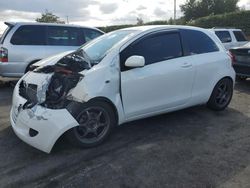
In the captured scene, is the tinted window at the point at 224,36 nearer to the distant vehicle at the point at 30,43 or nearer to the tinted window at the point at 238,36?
the tinted window at the point at 238,36

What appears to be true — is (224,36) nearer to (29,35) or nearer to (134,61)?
(29,35)

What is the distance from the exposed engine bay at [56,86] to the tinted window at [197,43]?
189cm

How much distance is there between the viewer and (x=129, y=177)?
350 cm

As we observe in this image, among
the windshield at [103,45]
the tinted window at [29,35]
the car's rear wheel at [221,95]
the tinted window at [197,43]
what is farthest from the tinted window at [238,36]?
A: the windshield at [103,45]

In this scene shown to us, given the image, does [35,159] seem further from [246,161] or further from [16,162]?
[246,161]

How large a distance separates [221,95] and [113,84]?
8.94 feet

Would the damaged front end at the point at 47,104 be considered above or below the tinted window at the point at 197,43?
below

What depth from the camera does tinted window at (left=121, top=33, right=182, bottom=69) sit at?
4645 mm

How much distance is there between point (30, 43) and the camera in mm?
8250

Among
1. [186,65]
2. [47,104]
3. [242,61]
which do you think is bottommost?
[242,61]

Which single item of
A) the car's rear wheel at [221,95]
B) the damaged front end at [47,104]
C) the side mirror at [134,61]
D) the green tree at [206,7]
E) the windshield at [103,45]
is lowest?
the car's rear wheel at [221,95]

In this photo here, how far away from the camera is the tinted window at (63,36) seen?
339 inches

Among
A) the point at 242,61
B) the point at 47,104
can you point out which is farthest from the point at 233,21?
the point at 47,104

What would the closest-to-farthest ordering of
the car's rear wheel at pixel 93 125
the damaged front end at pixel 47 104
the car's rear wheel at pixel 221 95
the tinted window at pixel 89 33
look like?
the damaged front end at pixel 47 104 → the car's rear wheel at pixel 93 125 → the car's rear wheel at pixel 221 95 → the tinted window at pixel 89 33
